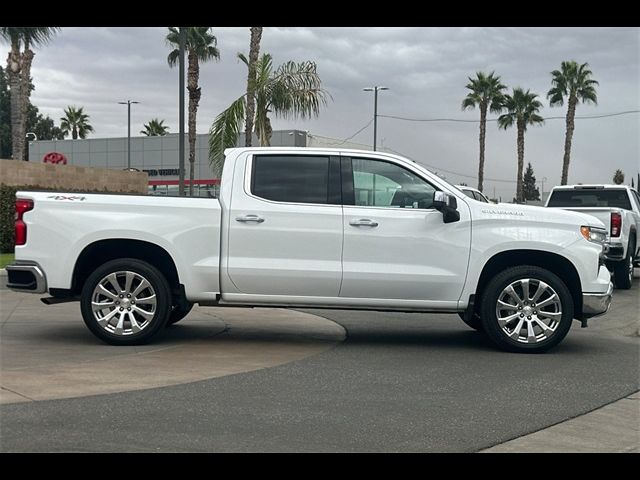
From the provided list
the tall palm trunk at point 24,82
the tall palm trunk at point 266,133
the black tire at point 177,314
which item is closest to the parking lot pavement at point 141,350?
the black tire at point 177,314

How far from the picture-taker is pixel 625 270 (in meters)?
15.3

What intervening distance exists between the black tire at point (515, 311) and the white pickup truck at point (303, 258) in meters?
0.01

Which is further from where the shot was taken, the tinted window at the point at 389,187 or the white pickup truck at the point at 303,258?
the tinted window at the point at 389,187

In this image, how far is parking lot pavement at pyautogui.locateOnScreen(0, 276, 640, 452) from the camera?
16.8 ft

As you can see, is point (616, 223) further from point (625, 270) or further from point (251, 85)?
point (251, 85)

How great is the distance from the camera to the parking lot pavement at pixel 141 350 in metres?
6.71

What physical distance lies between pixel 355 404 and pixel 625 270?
10804 millimetres

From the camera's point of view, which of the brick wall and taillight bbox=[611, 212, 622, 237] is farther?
the brick wall

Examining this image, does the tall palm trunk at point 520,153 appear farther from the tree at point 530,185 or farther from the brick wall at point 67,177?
the tree at point 530,185

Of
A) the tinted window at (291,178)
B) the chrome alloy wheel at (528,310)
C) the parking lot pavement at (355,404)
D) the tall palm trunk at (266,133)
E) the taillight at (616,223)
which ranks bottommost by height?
the parking lot pavement at (355,404)

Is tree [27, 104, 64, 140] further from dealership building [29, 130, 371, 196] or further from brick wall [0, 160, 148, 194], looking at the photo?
brick wall [0, 160, 148, 194]

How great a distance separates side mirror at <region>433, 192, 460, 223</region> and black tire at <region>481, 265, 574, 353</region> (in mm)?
789

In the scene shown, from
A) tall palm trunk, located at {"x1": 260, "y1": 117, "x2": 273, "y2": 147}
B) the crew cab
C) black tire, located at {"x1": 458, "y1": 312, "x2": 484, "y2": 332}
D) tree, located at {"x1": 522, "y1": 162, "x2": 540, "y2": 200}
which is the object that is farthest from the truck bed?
tree, located at {"x1": 522, "y1": 162, "x2": 540, "y2": 200}

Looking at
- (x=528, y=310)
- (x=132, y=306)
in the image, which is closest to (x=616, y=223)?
(x=528, y=310)
